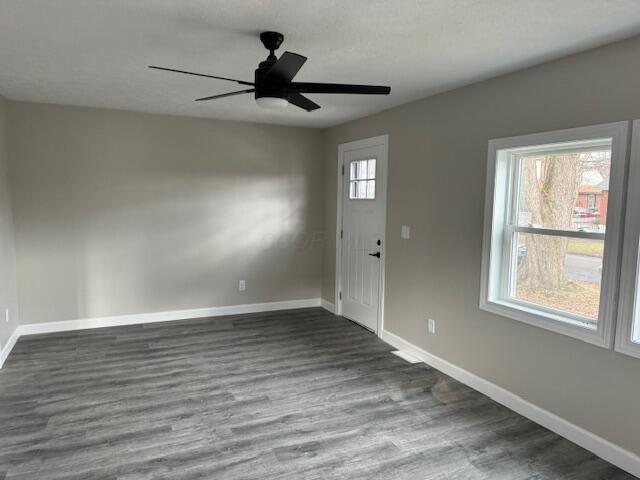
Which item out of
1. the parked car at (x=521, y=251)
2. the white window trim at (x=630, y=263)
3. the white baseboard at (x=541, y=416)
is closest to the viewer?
the white window trim at (x=630, y=263)

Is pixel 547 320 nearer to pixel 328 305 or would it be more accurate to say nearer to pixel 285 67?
pixel 285 67

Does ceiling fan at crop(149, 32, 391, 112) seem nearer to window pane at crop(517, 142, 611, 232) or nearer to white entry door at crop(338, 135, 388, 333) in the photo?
window pane at crop(517, 142, 611, 232)

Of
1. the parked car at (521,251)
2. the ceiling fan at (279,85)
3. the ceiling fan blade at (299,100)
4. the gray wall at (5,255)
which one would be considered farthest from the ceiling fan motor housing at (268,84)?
the gray wall at (5,255)

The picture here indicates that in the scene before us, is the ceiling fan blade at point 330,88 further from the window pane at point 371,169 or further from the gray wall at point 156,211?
the gray wall at point 156,211

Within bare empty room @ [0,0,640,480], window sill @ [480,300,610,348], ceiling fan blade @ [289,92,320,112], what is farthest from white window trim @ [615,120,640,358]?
ceiling fan blade @ [289,92,320,112]

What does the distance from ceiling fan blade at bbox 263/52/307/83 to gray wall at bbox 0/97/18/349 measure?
326 centimetres

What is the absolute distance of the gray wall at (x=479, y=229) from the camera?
2484 millimetres

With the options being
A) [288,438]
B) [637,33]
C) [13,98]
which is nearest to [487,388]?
[288,438]

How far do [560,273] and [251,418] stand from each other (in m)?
2.32

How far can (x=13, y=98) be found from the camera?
13.9 ft

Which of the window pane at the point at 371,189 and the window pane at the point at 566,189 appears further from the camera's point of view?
the window pane at the point at 371,189

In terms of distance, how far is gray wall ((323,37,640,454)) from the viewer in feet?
8.15

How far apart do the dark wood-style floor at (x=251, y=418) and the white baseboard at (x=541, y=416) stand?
6 cm

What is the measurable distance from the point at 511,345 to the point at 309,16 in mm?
2563
